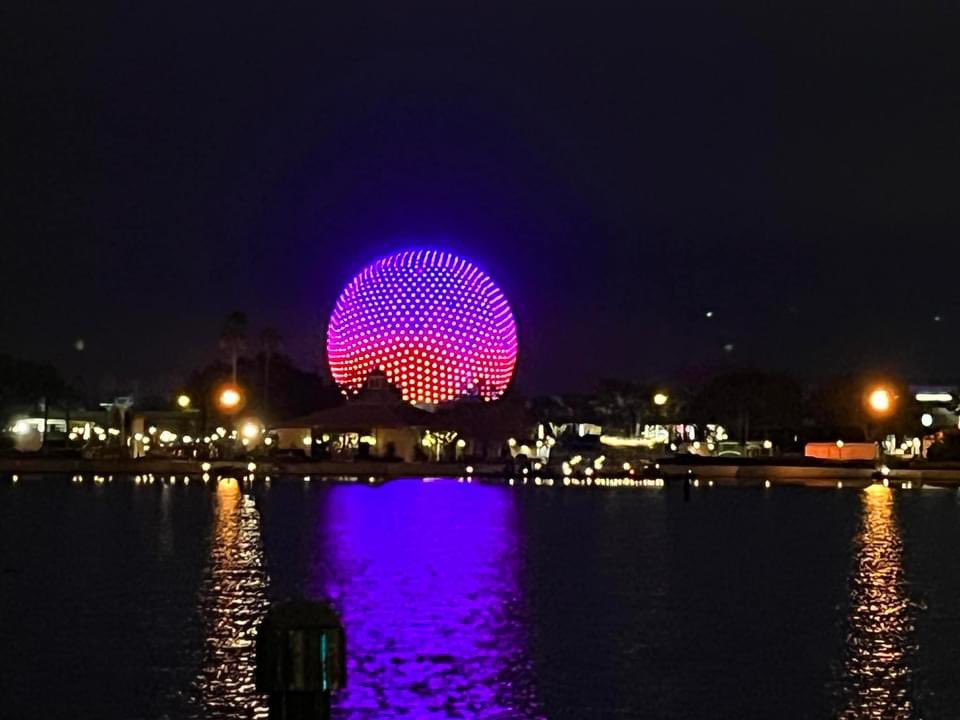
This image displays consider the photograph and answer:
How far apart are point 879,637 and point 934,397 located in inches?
5651

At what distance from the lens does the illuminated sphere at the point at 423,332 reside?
462 feet

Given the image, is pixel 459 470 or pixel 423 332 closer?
pixel 459 470

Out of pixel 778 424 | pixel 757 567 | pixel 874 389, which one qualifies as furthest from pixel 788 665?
pixel 778 424

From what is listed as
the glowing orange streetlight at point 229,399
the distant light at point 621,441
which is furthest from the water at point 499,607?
the distant light at point 621,441

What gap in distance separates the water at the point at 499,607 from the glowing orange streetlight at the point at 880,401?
44966 millimetres

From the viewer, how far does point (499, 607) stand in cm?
3005

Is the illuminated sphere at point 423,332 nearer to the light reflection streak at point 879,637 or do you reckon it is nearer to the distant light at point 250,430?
the distant light at point 250,430

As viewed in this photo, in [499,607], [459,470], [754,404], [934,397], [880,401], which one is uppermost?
[934,397]

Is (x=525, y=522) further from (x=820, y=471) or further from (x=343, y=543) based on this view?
(x=820, y=471)

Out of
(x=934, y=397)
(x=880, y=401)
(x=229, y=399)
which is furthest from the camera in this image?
(x=934, y=397)

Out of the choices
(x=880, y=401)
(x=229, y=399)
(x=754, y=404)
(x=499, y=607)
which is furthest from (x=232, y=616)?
(x=754, y=404)

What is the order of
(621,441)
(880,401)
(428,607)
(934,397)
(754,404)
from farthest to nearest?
(934,397)
(621,441)
(754,404)
(880,401)
(428,607)

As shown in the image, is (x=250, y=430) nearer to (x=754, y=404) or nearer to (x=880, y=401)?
(x=754, y=404)

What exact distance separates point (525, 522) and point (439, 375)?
9140 centimetres
